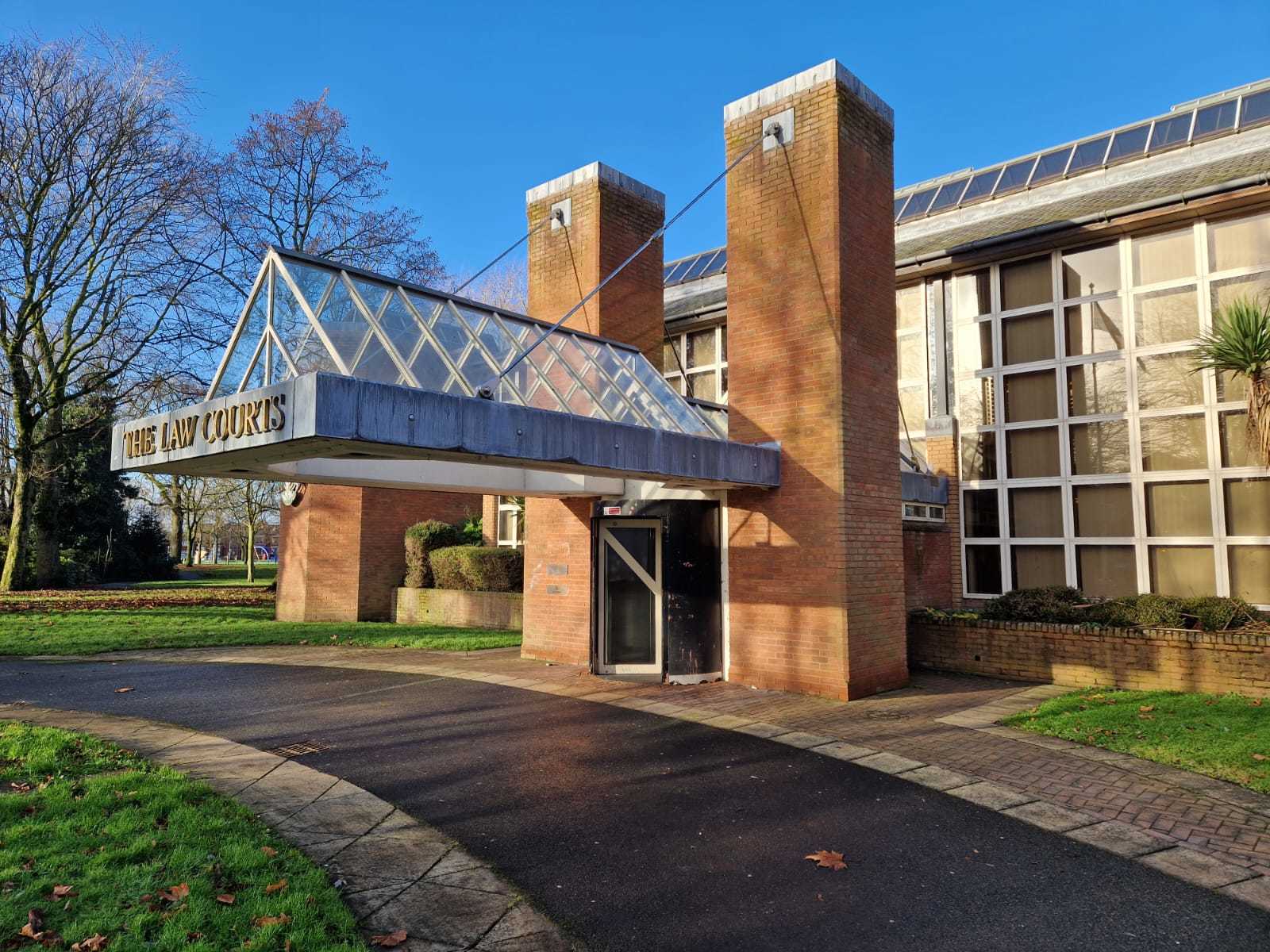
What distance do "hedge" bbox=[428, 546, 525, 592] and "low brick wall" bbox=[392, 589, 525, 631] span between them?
249 millimetres

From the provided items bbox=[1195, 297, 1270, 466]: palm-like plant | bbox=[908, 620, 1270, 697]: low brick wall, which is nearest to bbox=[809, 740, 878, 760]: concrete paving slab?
bbox=[908, 620, 1270, 697]: low brick wall

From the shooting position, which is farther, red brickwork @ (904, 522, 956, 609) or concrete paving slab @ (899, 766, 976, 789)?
red brickwork @ (904, 522, 956, 609)

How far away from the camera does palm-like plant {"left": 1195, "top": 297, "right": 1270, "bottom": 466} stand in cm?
935

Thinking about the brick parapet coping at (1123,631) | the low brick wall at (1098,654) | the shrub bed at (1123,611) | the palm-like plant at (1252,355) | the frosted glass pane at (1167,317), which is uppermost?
the frosted glass pane at (1167,317)

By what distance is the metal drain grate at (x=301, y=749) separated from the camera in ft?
22.9

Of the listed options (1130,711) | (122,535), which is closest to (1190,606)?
(1130,711)

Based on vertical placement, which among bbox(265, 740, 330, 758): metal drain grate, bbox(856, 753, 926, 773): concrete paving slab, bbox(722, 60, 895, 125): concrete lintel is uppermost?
bbox(722, 60, 895, 125): concrete lintel

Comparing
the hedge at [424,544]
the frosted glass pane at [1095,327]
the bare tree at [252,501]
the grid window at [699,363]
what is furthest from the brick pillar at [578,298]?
the bare tree at [252,501]

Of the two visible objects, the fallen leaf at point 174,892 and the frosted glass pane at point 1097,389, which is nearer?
the fallen leaf at point 174,892

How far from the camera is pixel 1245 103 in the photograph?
13938 mm

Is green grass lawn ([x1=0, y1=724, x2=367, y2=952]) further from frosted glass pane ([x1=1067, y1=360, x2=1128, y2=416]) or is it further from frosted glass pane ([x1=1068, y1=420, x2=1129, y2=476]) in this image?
frosted glass pane ([x1=1067, y1=360, x2=1128, y2=416])

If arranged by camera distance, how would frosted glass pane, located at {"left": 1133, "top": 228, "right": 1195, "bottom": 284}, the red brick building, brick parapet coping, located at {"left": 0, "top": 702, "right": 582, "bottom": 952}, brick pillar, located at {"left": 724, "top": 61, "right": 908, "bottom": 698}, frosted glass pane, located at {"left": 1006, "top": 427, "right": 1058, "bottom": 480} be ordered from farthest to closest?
frosted glass pane, located at {"left": 1006, "top": 427, "right": 1058, "bottom": 480}
frosted glass pane, located at {"left": 1133, "top": 228, "right": 1195, "bottom": 284}
brick pillar, located at {"left": 724, "top": 61, "right": 908, "bottom": 698}
the red brick building
brick parapet coping, located at {"left": 0, "top": 702, "right": 582, "bottom": 952}

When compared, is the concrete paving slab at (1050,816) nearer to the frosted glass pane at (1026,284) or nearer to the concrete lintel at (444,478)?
the concrete lintel at (444,478)

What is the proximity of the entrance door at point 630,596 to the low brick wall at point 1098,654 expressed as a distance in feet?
12.7
